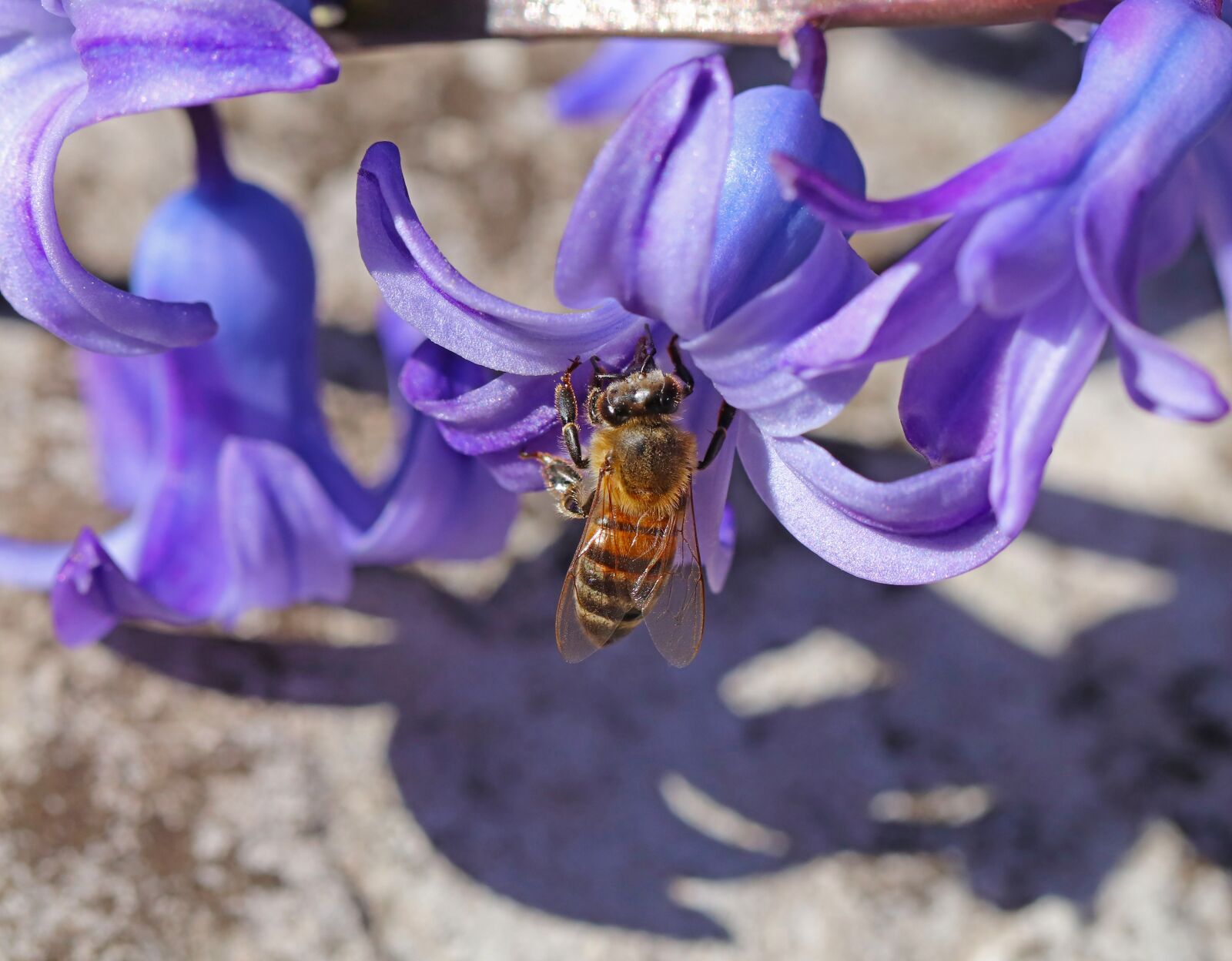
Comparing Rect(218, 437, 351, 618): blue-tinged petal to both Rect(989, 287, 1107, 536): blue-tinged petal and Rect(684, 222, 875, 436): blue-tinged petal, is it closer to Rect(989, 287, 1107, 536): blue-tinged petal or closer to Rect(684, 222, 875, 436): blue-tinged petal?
Rect(684, 222, 875, 436): blue-tinged petal

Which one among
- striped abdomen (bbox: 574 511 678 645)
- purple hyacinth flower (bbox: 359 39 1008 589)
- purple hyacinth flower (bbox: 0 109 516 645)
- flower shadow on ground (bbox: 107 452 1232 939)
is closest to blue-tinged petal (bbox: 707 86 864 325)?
purple hyacinth flower (bbox: 359 39 1008 589)

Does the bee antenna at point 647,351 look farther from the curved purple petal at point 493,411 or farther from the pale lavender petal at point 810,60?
the pale lavender petal at point 810,60

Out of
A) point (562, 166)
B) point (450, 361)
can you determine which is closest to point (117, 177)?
point (562, 166)

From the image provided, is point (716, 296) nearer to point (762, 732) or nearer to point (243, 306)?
point (243, 306)

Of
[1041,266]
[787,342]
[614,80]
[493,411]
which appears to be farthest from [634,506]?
[614,80]

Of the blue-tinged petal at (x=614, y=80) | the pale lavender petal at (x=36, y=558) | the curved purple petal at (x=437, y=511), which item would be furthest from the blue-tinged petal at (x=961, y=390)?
the blue-tinged petal at (x=614, y=80)
